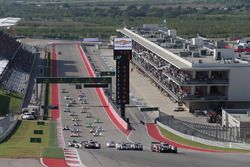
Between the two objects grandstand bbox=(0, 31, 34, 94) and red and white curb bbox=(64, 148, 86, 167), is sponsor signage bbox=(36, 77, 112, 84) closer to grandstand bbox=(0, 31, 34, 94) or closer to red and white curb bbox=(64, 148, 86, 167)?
grandstand bbox=(0, 31, 34, 94)

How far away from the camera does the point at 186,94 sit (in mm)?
99000

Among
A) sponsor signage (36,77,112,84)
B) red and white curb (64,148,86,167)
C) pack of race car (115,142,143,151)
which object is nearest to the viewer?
red and white curb (64,148,86,167)

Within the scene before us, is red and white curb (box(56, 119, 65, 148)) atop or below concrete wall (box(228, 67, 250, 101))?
below

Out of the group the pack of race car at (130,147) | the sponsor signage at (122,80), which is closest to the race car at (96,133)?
the sponsor signage at (122,80)

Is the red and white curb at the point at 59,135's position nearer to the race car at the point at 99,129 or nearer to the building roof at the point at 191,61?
the race car at the point at 99,129

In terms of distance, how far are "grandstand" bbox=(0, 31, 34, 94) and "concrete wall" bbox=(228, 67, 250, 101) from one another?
31896 millimetres

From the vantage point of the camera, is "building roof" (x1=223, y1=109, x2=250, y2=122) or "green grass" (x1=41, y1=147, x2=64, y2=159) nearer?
"green grass" (x1=41, y1=147, x2=64, y2=159)

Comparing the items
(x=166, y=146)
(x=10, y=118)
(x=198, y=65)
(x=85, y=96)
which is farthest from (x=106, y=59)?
(x=166, y=146)

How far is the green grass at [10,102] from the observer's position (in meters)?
93.8

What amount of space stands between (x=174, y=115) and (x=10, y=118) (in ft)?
77.8

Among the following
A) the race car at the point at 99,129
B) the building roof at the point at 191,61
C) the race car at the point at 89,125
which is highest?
the building roof at the point at 191,61

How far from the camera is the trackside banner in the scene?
86.2 m

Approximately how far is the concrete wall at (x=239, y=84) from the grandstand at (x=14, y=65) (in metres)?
31.9

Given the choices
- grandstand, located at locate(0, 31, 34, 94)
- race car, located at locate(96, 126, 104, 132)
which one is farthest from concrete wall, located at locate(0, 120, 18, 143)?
grandstand, located at locate(0, 31, 34, 94)
